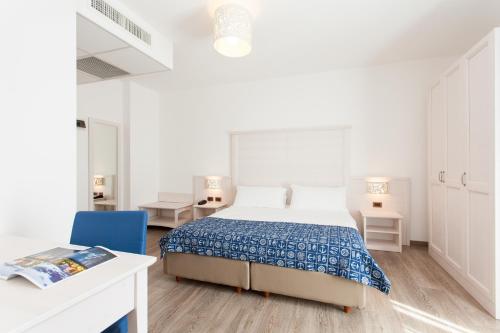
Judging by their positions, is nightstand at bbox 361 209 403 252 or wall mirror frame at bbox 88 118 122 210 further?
wall mirror frame at bbox 88 118 122 210

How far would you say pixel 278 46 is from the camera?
2.92 meters

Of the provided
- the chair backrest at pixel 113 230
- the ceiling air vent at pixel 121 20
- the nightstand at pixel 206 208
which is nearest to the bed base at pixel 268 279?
the chair backrest at pixel 113 230

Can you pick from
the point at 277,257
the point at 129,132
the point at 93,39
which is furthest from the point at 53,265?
the point at 129,132

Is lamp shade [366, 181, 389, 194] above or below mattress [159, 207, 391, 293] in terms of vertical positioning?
above

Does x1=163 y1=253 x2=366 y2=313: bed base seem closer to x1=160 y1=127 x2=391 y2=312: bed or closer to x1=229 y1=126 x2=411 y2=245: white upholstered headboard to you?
x1=160 y1=127 x2=391 y2=312: bed

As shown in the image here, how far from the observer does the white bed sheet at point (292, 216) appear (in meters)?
2.60

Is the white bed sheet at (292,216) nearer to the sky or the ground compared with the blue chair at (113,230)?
nearer to the ground

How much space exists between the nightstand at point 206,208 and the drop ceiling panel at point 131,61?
218 centimetres

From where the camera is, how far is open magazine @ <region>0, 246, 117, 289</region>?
2.38 ft

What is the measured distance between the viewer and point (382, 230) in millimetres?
3143

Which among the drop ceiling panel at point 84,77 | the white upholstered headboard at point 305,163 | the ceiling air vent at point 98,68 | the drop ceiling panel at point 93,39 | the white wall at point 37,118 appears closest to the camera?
the white wall at point 37,118

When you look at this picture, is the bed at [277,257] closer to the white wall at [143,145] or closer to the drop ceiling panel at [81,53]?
the drop ceiling panel at [81,53]

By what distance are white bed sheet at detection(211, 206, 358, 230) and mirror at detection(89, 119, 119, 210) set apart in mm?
2101

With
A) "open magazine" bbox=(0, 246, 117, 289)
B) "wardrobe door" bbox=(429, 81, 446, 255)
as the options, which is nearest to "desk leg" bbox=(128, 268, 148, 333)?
"open magazine" bbox=(0, 246, 117, 289)
